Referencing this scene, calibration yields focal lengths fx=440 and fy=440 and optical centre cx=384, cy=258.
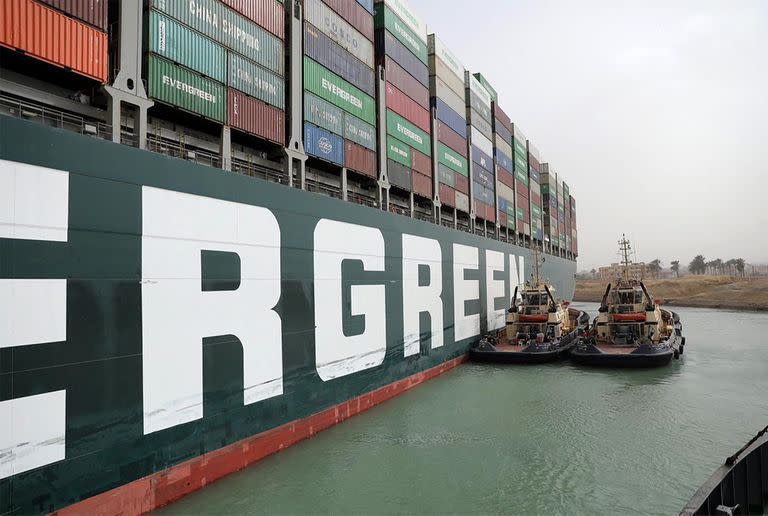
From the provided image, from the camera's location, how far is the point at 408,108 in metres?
20.2

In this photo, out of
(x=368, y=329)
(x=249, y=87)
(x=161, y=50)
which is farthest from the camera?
(x=368, y=329)

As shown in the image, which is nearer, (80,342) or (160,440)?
(80,342)

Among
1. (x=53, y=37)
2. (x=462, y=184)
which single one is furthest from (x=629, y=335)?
(x=53, y=37)

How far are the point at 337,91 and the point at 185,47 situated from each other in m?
6.01

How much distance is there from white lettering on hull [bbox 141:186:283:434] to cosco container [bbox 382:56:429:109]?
11046 millimetres

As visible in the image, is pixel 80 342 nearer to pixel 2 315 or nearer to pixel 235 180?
pixel 2 315

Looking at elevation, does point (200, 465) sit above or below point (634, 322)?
below

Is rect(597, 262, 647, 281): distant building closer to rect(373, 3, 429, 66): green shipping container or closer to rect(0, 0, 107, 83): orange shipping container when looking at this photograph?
rect(373, 3, 429, 66): green shipping container

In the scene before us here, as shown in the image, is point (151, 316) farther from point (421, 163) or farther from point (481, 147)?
point (481, 147)

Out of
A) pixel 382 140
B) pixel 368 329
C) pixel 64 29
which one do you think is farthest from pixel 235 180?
pixel 382 140

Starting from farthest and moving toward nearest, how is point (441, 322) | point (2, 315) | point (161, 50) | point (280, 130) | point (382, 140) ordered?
1. point (441, 322)
2. point (382, 140)
3. point (280, 130)
4. point (161, 50)
5. point (2, 315)

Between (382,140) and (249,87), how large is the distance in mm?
6914

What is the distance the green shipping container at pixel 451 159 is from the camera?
23.4 m

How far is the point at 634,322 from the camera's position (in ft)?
68.5
